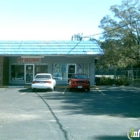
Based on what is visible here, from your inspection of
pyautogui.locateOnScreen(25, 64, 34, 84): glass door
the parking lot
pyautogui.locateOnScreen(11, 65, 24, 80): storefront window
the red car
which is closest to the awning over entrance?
pyautogui.locateOnScreen(25, 64, 34, 84): glass door

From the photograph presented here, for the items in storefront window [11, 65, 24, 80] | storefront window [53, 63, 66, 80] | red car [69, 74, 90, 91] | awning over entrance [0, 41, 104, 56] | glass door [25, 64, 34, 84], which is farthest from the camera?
storefront window [11, 65, 24, 80]

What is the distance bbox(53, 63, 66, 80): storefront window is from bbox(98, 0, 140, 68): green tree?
734 cm

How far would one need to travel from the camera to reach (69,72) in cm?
2950

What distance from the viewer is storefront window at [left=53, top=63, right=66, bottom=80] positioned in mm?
29422

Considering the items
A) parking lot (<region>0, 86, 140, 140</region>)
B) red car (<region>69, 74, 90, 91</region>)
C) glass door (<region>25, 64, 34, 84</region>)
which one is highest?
glass door (<region>25, 64, 34, 84</region>)

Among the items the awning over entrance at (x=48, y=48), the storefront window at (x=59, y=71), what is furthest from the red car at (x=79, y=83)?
the storefront window at (x=59, y=71)

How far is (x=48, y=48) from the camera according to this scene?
28.6 metres

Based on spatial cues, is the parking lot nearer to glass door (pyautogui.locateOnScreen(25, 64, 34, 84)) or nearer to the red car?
the red car

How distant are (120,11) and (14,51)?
14.2 m

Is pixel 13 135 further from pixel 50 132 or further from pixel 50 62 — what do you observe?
pixel 50 62

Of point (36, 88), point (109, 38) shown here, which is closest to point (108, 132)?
point (36, 88)

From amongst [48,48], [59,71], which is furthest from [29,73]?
[48,48]

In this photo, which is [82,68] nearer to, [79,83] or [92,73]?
[92,73]

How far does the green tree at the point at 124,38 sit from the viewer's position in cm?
3312
